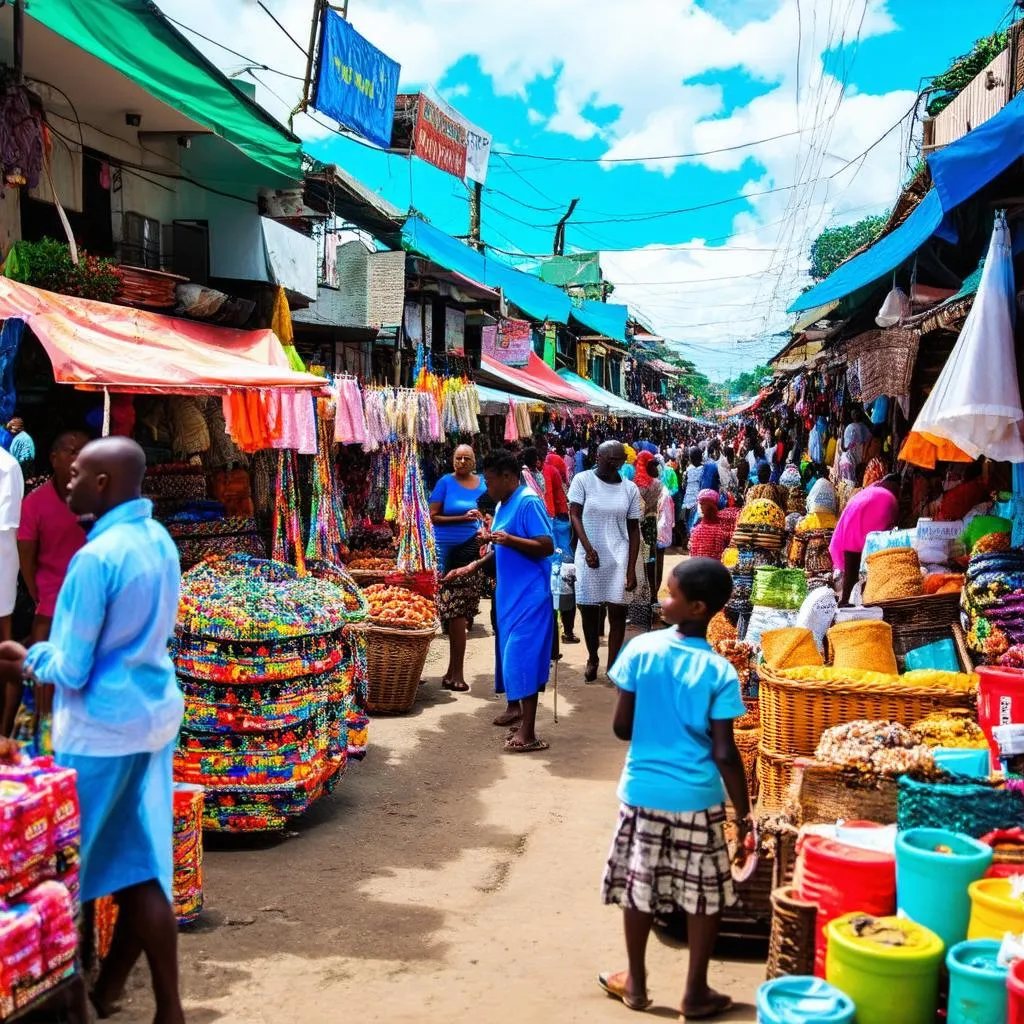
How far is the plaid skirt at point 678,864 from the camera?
3.58 metres

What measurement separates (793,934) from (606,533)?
18.2ft

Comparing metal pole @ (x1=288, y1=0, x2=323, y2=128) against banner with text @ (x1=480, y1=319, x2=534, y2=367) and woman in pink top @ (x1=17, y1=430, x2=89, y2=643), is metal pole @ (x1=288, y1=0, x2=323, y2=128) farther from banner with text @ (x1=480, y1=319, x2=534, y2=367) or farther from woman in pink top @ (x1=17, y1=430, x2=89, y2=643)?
banner with text @ (x1=480, y1=319, x2=534, y2=367)

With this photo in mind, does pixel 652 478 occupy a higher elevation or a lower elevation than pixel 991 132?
lower

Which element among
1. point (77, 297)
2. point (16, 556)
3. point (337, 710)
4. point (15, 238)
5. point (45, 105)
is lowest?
point (337, 710)

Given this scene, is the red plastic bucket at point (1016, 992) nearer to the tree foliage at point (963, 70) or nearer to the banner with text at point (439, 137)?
the tree foliage at point (963, 70)

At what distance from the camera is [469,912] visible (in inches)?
185

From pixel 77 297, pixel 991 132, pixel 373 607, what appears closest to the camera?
pixel 991 132

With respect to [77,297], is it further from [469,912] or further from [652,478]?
[652,478]

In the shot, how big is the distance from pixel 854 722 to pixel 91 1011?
120 inches

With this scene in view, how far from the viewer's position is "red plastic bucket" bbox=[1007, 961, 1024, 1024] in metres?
2.60

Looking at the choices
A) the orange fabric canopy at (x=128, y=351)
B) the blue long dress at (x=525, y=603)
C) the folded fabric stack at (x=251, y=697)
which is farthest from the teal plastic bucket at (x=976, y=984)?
the orange fabric canopy at (x=128, y=351)

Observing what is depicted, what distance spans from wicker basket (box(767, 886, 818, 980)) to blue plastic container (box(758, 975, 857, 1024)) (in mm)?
350

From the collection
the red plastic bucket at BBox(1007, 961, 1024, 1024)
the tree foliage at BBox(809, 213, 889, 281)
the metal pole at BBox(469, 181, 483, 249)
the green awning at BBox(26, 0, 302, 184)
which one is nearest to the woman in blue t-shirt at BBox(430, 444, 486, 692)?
the green awning at BBox(26, 0, 302, 184)

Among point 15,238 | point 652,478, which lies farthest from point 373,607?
point 652,478
